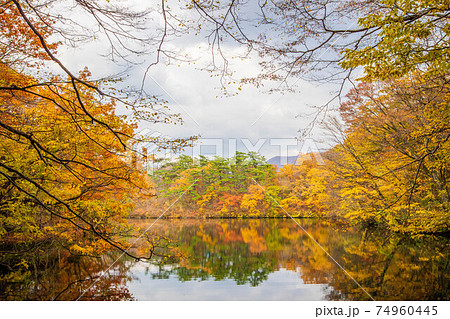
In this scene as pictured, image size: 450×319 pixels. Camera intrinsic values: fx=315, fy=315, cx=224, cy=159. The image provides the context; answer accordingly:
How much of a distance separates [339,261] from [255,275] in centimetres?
281

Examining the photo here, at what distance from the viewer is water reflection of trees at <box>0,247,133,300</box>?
250 inches

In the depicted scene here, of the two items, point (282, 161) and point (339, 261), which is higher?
point (282, 161)

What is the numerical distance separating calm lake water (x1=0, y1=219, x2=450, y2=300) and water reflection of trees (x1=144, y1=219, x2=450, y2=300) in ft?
0.06

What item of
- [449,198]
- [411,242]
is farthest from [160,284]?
[411,242]

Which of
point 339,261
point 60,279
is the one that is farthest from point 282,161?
point 60,279

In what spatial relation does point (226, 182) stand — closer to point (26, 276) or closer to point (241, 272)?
point (241, 272)

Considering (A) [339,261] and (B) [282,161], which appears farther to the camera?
(B) [282,161]

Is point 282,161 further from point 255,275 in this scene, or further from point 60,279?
point 60,279

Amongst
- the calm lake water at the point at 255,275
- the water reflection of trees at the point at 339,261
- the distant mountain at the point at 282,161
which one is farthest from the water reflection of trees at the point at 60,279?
the distant mountain at the point at 282,161

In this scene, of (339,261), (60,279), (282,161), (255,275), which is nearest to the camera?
(60,279)

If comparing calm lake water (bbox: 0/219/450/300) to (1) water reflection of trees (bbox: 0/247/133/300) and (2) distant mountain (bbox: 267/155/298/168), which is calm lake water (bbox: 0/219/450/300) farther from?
(2) distant mountain (bbox: 267/155/298/168)

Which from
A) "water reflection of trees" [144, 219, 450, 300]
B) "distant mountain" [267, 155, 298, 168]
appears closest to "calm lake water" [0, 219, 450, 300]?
"water reflection of trees" [144, 219, 450, 300]

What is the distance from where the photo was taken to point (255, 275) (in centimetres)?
872

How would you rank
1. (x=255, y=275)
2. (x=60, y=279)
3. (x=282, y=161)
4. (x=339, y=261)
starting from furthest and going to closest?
(x=282, y=161) < (x=339, y=261) < (x=255, y=275) < (x=60, y=279)
